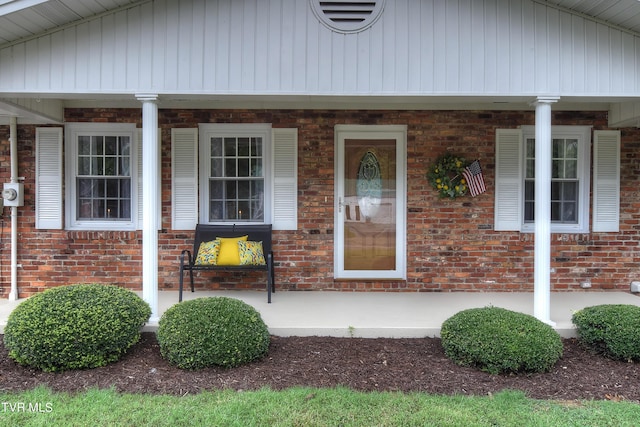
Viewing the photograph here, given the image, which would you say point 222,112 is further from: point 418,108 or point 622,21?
point 622,21

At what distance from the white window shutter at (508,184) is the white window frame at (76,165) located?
16.4 feet

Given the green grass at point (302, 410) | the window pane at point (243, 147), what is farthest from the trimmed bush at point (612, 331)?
the window pane at point (243, 147)

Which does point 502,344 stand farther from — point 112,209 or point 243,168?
point 112,209

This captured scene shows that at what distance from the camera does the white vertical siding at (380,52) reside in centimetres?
437

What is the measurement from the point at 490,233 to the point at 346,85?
3175 mm

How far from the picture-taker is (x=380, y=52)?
14.4 feet

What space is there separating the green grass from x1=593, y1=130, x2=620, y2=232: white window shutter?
3694mm

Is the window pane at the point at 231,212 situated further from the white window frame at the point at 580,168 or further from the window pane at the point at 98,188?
the white window frame at the point at 580,168

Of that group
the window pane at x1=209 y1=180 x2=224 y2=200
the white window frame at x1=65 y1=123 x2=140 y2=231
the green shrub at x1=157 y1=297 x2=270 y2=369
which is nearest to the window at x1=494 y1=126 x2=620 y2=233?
the window pane at x1=209 y1=180 x2=224 y2=200

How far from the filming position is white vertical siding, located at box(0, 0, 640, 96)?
4.37 m

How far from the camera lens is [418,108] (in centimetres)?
586

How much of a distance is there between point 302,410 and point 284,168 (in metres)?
3.67

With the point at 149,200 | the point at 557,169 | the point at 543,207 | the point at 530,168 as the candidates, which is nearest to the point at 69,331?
the point at 149,200

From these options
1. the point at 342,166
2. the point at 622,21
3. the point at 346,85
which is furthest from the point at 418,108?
the point at 622,21
